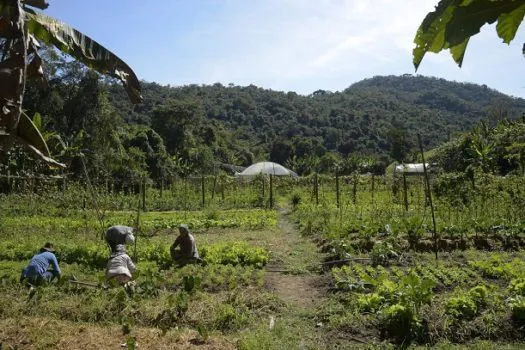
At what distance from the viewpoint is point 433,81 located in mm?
185125

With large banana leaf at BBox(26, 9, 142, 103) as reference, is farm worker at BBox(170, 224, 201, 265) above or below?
below

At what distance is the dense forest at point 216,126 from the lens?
30.0 metres

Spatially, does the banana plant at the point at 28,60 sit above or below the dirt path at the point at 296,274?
above

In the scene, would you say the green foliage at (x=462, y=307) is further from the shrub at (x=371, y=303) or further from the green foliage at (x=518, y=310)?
the shrub at (x=371, y=303)

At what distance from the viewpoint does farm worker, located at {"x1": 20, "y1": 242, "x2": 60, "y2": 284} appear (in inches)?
305

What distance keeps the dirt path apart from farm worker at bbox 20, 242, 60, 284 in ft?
12.8

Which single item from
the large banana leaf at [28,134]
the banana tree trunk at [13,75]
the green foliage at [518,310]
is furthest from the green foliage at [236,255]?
the banana tree trunk at [13,75]

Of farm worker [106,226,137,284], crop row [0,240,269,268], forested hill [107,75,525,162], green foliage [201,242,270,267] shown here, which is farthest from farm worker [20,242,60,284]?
forested hill [107,75,525,162]

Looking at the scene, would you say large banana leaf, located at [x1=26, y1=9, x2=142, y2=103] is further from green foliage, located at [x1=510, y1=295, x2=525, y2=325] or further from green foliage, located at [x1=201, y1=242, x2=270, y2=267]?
green foliage, located at [x1=510, y1=295, x2=525, y2=325]

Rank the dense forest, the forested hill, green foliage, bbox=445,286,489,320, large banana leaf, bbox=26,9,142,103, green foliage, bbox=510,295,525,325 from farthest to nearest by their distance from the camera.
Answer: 1. the forested hill
2. the dense forest
3. green foliage, bbox=445,286,489,320
4. green foliage, bbox=510,295,525,325
5. large banana leaf, bbox=26,9,142,103

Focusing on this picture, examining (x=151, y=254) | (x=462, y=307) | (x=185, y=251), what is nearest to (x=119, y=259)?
(x=185, y=251)

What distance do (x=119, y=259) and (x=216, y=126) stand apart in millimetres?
58685

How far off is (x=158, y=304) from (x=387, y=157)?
64.9 meters

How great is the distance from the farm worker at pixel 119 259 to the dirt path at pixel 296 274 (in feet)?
8.33
